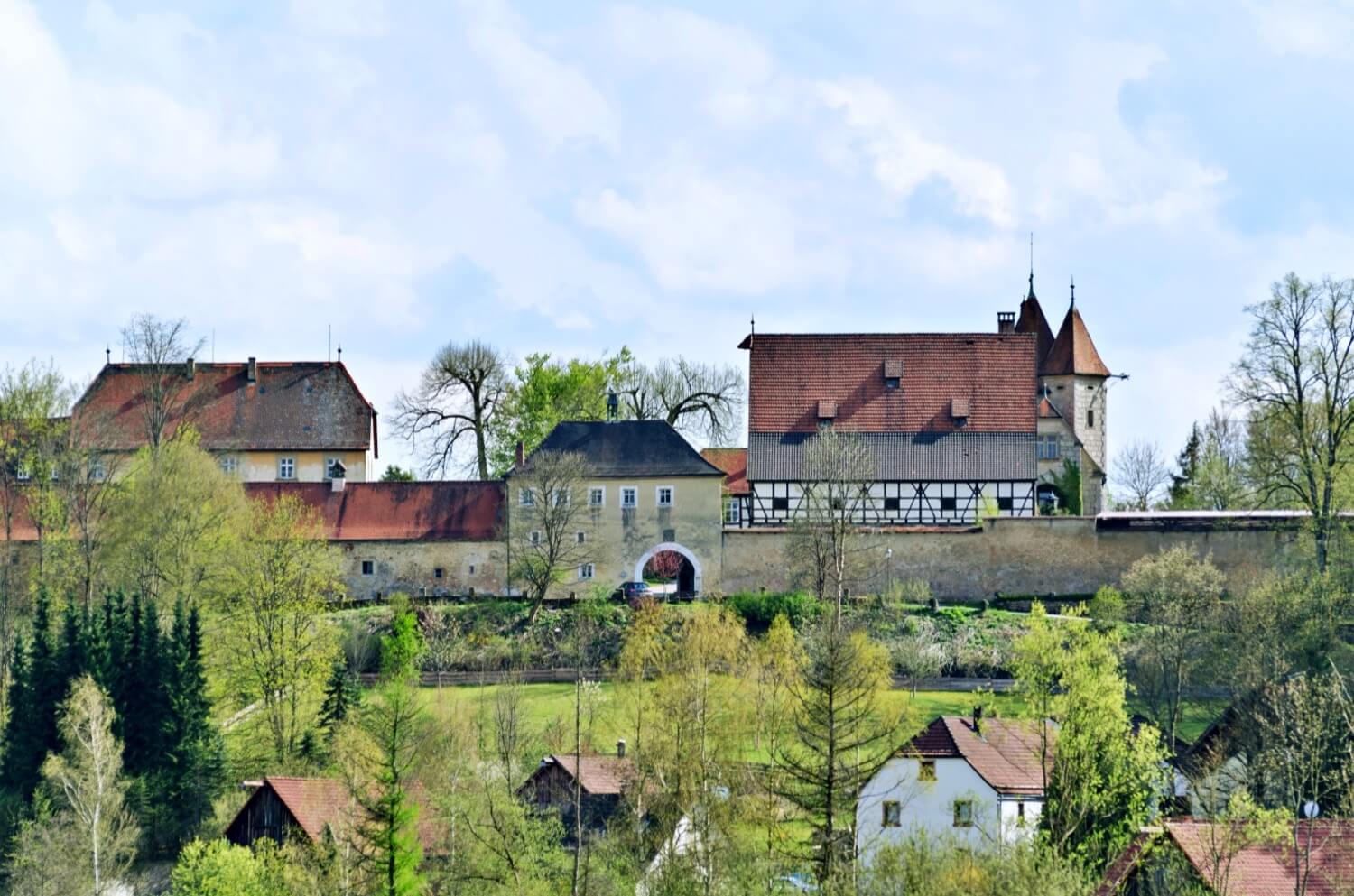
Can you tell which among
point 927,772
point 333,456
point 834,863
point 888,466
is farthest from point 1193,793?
point 333,456

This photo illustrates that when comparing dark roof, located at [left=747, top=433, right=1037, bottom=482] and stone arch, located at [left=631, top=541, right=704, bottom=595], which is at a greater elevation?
dark roof, located at [left=747, top=433, right=1037, bottom=482]

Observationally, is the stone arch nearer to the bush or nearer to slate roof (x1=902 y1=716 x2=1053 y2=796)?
the bush

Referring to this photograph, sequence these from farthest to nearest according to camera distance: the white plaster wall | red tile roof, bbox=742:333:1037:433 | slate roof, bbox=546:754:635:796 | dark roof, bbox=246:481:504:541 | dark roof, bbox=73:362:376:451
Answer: dark roof, bbox=73:362:376:451 → red tile roof, bbox=742:333:1037:433 → dark roof, bbox=246:481:504:541 → slate roof, bbox=546:754:635:796 → the white plaster wall

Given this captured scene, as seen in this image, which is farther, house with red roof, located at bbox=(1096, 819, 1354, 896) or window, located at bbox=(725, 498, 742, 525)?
window, located at bbox=(725, 498, 742, 525)

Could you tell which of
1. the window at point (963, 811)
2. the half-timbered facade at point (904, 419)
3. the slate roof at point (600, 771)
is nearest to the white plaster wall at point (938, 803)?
the window at point (963, 811)

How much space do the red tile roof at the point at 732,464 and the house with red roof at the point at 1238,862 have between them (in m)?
29.3

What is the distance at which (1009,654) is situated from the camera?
51.0 m

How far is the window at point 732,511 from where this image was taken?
59.7 m

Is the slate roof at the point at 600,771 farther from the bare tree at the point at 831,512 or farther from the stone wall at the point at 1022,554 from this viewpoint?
the stone wall at the point at 1022,554

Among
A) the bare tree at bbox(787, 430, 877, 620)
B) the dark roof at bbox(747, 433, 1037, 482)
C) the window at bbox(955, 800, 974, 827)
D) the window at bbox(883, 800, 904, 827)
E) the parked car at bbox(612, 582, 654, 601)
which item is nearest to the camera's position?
the window at bbox(883, 800, 904, 827)

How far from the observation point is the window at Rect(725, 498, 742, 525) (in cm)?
5972

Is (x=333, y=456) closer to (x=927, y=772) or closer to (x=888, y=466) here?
(x=888, y=466)

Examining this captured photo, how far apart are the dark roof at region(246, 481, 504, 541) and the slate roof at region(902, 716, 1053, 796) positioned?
18.3 meters

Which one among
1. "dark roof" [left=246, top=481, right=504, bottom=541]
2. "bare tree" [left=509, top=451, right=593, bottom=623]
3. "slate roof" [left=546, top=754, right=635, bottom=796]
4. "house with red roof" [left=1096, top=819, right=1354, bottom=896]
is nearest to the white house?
"house with red roof" [left=1096, top=819, right=1354, bottom=896]
